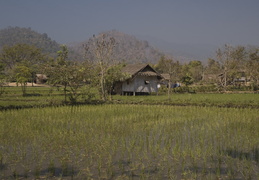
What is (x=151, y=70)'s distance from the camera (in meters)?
28.5

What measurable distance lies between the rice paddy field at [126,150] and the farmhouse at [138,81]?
1662 cm

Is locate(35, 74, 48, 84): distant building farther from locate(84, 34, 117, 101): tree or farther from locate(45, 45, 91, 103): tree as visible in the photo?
locate(45, 45, 91, 103): tree

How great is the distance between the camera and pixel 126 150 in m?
6.22

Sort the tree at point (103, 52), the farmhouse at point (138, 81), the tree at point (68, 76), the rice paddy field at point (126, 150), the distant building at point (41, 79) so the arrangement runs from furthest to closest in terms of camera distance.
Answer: the distant building at point (41, 79), the farmhouse at point (138, 81), the tree at point (103, 52), the tree at point (68, 76), the rice paddy field at point (126, 150)

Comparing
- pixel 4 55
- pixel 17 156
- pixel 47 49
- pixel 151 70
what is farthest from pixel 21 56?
pixel 47 49

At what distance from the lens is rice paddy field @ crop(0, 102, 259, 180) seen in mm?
4863

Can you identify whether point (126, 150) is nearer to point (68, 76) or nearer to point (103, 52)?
point (68, 76)

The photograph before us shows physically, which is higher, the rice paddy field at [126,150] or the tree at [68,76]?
the tree at [68,76]

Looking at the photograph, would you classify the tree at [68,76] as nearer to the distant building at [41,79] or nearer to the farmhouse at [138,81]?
the farmhouse at [138,81]

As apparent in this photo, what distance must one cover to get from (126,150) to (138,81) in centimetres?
2113

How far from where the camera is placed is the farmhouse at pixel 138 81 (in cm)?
2666

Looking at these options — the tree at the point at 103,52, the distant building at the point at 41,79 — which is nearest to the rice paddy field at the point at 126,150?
the tree at the point at 103,52

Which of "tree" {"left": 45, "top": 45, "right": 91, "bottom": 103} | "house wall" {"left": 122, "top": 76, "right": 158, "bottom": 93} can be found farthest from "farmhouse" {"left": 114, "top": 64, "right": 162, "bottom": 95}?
"tree" {"left": 45, "top": 45, "right": 91, "bottom": 103}

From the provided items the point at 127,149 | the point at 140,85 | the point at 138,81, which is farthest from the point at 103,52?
the point at 127,149
